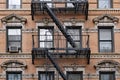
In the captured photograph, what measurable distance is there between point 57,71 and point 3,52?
11.1ft

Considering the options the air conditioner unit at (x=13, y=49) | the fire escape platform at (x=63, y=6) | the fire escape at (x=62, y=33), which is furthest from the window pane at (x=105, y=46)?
the air conditioner unit at (x=13, y=49)

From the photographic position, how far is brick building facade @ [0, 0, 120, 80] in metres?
35.5

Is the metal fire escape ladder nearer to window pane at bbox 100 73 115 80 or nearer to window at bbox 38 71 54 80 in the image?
window at bbox 38 71 54 80

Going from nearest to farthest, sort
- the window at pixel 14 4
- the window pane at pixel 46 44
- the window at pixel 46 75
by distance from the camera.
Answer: the window at pixel 46 75
the window pane at pixel 46 44
the window at pixel 14 4

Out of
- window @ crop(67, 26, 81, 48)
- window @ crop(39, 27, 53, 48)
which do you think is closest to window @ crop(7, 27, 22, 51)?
window @ crop(39, 27, 53, 48)

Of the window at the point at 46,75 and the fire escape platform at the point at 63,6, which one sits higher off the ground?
the fire escape platform at the point at 63,6

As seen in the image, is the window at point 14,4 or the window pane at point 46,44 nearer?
the window pane at point 46,44

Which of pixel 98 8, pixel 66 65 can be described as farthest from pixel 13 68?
pixel 98 8

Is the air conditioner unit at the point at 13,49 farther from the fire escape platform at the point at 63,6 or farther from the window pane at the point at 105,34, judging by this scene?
the window pane at the point at 105,34

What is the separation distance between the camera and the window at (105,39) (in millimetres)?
36156

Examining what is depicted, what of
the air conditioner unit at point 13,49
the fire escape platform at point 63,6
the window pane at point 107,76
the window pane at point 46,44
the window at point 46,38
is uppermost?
the fire escape platform at point 63,6

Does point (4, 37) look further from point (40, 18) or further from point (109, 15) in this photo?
point (109, 15)

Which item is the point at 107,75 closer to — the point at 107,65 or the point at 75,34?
the point at 107,65

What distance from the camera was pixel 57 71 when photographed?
35.2m
